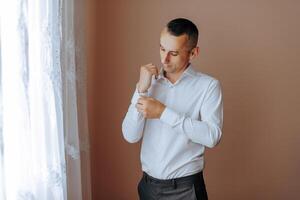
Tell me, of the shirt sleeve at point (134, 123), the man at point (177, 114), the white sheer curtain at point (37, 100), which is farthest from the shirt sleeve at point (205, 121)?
the white sheer curtain at point (37, 100)

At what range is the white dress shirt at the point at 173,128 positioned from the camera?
1.45 metres

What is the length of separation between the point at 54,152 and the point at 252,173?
126 centimetres

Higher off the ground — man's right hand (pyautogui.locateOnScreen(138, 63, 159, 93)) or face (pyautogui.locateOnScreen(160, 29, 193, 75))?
face (pyautogui.locateOnScreen(160, 29, 193, 75))

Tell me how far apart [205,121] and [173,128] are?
0.12 meters

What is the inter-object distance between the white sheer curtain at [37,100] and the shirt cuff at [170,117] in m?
0.35

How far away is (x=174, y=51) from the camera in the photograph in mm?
1414

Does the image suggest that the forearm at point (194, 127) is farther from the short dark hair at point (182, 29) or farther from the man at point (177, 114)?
the short dark hair at point (182, 29)

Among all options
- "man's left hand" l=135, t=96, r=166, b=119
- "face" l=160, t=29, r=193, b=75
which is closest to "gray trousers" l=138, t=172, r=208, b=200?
"man's left hand" l=135, t=96, r=166, b=119

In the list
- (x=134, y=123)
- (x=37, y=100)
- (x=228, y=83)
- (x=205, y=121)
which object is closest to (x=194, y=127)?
(x=205, y=121)

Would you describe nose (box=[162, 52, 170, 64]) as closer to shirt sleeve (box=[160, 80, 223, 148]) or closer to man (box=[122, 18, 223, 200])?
man (box=[122, 18, 223, 200])

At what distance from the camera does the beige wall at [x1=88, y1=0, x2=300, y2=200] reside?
6.64ft

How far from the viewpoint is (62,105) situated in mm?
1365

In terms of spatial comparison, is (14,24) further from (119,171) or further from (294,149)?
(294,149)

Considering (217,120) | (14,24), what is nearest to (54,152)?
(14,24)
